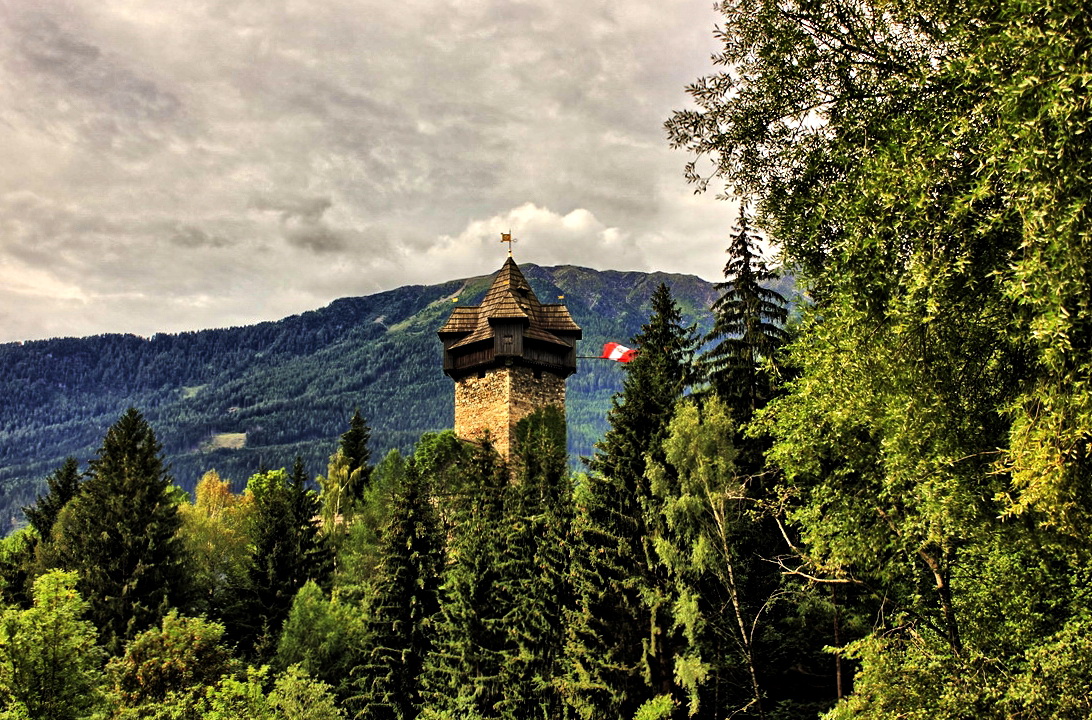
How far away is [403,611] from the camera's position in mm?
27188

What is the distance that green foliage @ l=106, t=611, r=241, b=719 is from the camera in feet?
71.7

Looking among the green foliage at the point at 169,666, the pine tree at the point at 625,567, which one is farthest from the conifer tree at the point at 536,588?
the green foliage at the point at 169,666

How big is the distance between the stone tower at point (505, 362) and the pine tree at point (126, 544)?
14100 mm

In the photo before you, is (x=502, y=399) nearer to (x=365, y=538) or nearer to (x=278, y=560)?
(x=365, y=538)

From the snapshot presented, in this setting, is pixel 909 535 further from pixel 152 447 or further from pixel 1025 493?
pixel 152 447

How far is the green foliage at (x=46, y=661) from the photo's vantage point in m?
17.5

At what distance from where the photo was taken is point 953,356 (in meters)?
9.94

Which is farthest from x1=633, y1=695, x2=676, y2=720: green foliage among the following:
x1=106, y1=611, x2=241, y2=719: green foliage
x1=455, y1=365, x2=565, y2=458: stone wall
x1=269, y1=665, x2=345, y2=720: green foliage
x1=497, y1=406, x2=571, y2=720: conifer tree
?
x1=455, y1=365, x2=565, y2=458: stone wall

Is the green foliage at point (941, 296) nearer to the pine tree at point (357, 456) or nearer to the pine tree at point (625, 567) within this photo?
the pine tree at point (625, 567)

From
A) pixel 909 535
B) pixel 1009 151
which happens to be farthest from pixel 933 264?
pixel 909 535

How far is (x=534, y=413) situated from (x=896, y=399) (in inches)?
1228

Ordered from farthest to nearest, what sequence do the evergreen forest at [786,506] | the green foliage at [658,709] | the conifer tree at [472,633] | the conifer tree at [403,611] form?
1. the conifer tree at [403,611]
2. the conifer tree at [472,633]
3. the green foliage at [658,709]
4. the evergreen forest at [786,506]

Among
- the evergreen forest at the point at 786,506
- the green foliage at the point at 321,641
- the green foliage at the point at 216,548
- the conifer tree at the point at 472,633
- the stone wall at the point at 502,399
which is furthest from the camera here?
the stone wall at the point at 502,399

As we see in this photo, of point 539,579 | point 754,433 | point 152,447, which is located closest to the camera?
point 754,433
